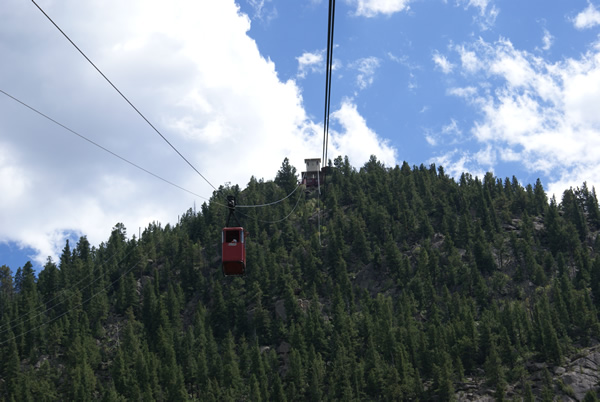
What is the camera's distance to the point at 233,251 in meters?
34.6

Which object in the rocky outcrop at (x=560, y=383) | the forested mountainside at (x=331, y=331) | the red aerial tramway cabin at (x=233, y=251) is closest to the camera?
the red aerial tramway cabin at (x=233, y=251)

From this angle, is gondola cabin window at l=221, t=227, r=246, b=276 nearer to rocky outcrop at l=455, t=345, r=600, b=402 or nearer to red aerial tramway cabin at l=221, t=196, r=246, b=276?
red aerial tramway cabin at l=221, t=196, r=246, b=276

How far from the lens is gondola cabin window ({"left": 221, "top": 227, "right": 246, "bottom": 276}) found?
34.4 m

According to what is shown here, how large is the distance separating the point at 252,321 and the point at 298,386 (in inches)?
1911

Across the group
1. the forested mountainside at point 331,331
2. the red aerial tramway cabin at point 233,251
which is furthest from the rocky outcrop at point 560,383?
the red aerial tramway cabin at point 233,251

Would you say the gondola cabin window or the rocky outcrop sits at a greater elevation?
the gondola cabin window

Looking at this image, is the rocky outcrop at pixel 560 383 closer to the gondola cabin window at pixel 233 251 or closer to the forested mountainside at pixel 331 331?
the forested mountainside at pixel 331 331

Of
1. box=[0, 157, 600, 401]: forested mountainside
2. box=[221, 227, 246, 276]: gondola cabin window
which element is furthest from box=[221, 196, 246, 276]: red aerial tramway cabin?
box=[0, 157, 600, 401]: forested mountainside

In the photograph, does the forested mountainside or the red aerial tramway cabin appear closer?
the red aerial tramway cabin

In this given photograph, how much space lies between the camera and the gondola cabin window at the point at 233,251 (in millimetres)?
Result: 34438

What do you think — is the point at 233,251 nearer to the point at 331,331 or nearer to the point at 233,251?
the point at 233,251

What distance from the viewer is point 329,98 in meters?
22.0

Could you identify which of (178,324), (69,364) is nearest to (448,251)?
(178,324)

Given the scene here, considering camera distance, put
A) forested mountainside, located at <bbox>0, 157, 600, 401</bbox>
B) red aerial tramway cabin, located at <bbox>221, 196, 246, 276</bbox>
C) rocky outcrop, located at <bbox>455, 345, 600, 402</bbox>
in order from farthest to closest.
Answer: forested mountainside, located at <bbox>0, 157, 600, 401</bbox>
rocky outcrop, located at <bbox>455, 345, 600, 402</bbox>
red aerial tramway cabin, located at <bbox>221, 196, 246, 276</bbox>
